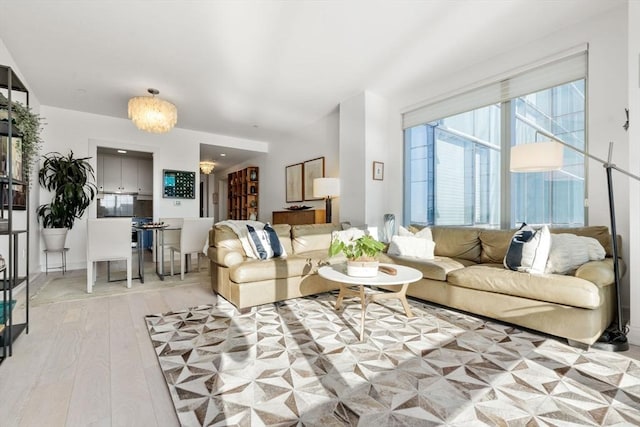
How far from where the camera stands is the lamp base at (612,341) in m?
2.08

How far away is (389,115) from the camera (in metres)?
4.73

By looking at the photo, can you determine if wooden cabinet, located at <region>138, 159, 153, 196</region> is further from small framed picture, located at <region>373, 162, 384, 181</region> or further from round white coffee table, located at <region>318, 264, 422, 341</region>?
round white coffee table, located at <region>318, 264, 422, 341</region>

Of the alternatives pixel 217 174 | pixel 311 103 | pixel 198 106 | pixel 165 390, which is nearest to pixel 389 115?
pixel 311 103

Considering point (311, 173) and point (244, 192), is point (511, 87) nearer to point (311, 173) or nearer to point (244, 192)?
point (311, 173)

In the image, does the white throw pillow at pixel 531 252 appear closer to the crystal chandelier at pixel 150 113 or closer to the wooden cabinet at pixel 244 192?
the crystal chandelier at pixel 150 113

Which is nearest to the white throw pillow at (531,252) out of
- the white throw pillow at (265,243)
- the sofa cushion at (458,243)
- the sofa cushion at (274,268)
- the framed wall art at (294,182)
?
the sofa cushion at (458,243)

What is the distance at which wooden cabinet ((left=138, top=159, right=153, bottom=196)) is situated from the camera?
761 cm

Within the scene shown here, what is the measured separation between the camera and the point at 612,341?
7.06 ft

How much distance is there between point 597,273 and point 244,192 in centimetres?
723

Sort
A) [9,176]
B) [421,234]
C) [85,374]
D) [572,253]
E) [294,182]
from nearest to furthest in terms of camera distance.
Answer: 1. [85,374]
2. [9,176]
3. [572,253]
4. [421,234]
5. [294,182]

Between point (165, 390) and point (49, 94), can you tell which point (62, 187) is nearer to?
point (49, 94)

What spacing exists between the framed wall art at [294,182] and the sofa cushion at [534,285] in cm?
385

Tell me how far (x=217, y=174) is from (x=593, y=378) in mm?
10480

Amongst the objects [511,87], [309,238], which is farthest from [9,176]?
[511,87]
